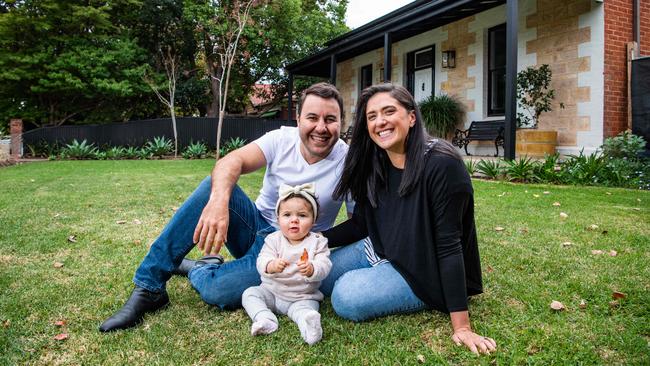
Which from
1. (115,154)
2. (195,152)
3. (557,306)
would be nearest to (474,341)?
(557,306)

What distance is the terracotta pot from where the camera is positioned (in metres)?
8.55

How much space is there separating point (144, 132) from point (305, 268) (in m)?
16.2

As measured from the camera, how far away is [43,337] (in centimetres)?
209

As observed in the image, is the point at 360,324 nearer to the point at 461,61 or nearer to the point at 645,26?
the point at 645,26

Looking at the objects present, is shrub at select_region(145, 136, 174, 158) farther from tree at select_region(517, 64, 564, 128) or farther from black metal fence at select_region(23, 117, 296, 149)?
tree at select_region(517, 64, 564, 128)

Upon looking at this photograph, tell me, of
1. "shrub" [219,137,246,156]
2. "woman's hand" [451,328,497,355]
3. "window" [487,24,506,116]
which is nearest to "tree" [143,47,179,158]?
"shrub" [219,137,246,156]

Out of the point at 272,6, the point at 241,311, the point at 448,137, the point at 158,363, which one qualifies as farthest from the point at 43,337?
the point at 272,6

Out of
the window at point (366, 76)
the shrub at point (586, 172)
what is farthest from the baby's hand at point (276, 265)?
the window at point (366, 76)

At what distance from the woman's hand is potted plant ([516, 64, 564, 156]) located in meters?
7.43

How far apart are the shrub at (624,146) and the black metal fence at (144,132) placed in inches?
415

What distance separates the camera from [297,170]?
264 centimetres

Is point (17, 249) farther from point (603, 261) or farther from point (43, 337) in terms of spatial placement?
point (603, 261)

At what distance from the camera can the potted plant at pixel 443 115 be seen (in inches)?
427

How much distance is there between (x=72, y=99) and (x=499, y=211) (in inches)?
718
